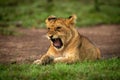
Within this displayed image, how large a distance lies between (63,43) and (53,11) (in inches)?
539

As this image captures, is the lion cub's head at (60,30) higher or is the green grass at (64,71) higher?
the lion cub's head at (60,30)

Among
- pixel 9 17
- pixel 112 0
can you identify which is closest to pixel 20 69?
pixel 9 17

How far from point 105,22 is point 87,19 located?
0.96 metres

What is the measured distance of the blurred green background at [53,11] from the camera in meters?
20.9

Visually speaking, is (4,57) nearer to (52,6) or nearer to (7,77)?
(7,77)

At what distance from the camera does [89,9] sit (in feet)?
76.0

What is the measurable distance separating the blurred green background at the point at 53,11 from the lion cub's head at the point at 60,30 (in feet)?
31.8

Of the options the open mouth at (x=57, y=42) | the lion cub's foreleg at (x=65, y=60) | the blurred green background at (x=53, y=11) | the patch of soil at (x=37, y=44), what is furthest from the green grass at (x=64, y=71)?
the blurred green background at (x=53, y=11)

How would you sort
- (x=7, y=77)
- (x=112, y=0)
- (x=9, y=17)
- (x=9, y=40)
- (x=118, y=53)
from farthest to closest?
(x=112, y=0), (x=9, y=17), (x=9, y=40), (x=118, y=53), (x=7, y=77)

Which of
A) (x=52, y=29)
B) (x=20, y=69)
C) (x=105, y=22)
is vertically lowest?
(x=105, y=22)

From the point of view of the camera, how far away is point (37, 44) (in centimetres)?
1396

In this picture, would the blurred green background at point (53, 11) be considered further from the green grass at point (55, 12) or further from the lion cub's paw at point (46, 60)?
the lion cub's paw at point (46, 60)

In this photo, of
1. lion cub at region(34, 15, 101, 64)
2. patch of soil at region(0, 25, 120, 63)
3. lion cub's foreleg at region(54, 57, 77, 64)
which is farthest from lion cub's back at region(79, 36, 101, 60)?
patch of soil at region(0, 25, 120, 63)

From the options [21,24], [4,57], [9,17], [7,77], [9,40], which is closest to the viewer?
[7,77]
